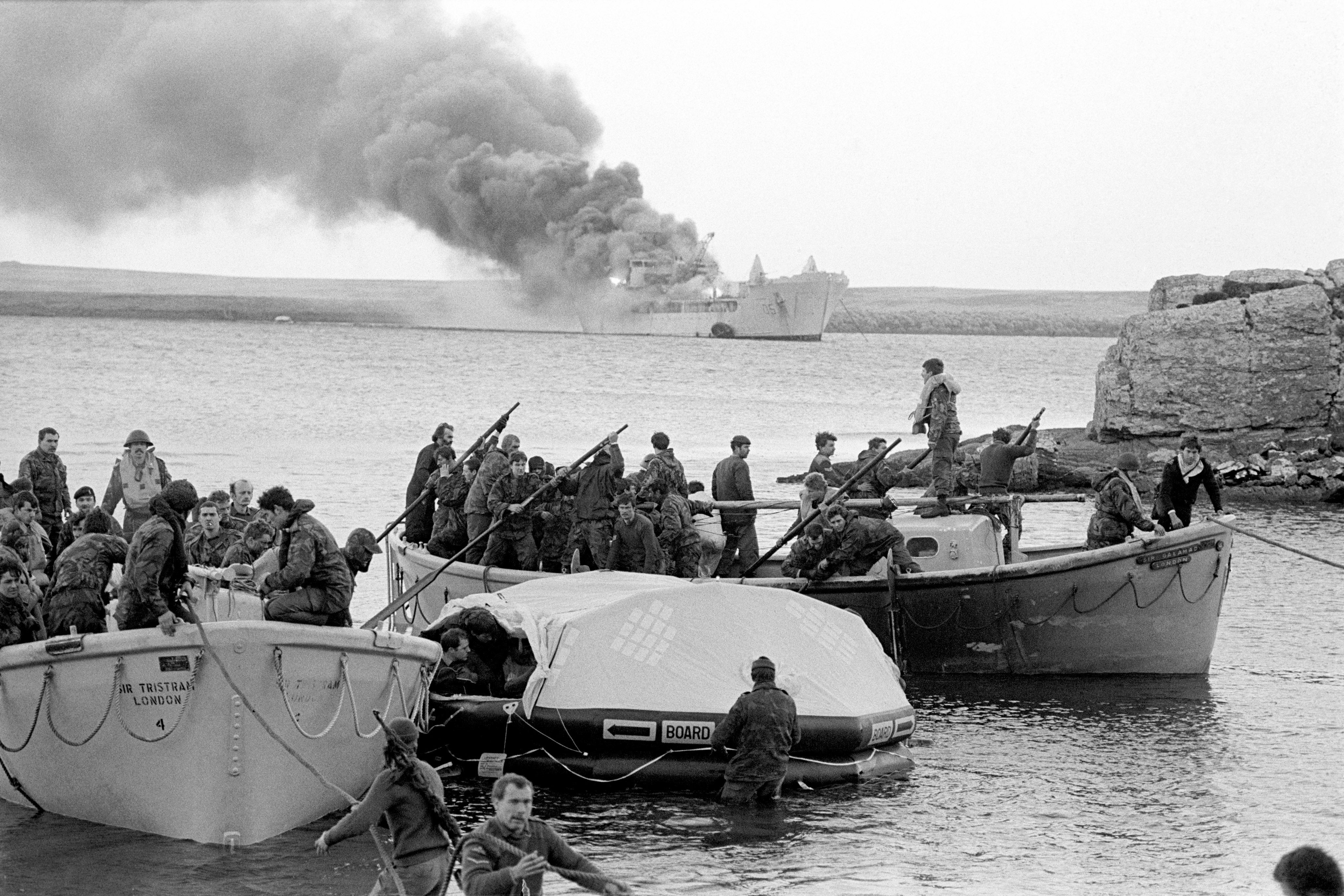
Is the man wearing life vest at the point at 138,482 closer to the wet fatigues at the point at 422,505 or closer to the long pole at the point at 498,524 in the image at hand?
the long pole at the point at 498,524

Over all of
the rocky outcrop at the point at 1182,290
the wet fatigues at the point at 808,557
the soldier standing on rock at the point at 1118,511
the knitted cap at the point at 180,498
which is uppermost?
the rocky outcrop at the point at 1182,290

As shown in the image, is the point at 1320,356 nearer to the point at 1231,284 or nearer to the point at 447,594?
the point at 1231,284

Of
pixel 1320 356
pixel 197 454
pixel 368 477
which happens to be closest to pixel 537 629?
pixel 368 477

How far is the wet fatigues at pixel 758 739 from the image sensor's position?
11.6 meters

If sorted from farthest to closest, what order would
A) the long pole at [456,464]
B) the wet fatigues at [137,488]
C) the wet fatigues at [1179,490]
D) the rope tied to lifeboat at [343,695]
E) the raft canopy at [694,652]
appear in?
the long pole at [456,464]
the wet fatigues at [1179,490]
the wet fatigues at [137,488]
the raft canopy at [694,652]
the rope tied to lifeboat at [343,695]

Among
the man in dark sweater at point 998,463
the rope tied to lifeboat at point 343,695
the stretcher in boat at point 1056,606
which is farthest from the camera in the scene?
the man in dark sweater at point 998,463

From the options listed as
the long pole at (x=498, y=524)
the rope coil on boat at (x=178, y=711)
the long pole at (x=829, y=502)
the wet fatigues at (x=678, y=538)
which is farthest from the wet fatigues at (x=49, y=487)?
the rope coil on boat at (x=178, y=711)

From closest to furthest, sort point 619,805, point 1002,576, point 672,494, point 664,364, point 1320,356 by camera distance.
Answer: point 619,805
point 1002,576
point 672,494
point 1320,356
point 664,364

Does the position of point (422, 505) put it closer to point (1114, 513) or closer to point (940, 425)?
point (940, 425)

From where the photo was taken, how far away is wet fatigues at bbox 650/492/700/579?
1734cm

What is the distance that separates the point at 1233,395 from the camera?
39.0 m

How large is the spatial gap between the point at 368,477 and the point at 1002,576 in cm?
Answer: 2605

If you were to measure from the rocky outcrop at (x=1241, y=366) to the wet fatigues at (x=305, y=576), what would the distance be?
3111 centimetres

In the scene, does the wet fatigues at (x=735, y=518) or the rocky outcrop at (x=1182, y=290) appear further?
the rocky outcrop at (x=1182, y=290)
